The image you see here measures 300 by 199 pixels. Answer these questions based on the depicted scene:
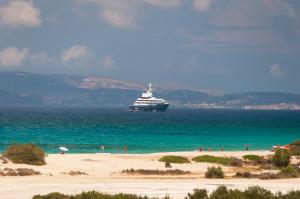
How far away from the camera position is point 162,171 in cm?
3916

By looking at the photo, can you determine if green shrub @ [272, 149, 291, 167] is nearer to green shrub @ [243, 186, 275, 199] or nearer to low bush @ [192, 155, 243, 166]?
low bush @ [192, 155, 243, 166]

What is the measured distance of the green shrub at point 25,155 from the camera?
41344mm

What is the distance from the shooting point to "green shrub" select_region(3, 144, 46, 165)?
41.3 metres

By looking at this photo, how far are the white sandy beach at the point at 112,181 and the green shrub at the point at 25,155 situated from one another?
987mm

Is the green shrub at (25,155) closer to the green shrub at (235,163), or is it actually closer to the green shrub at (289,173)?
A: the green shrub at (235,163)

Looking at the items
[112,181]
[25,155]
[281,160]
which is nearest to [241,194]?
[112,181]

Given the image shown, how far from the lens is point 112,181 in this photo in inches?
1310

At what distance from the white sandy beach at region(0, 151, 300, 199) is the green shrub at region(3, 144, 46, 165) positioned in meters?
0.99

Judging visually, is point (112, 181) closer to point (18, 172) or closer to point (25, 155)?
point (18, 172)

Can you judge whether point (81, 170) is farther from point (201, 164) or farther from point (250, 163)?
point (250, 163)

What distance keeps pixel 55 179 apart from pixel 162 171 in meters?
8.22

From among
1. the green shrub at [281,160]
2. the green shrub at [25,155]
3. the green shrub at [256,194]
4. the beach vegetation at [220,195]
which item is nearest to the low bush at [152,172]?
the green shrub at [25,155]

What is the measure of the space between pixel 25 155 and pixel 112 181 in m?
10.7

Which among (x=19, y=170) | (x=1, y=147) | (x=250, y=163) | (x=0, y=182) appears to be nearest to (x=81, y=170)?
(x=19, y=170)
